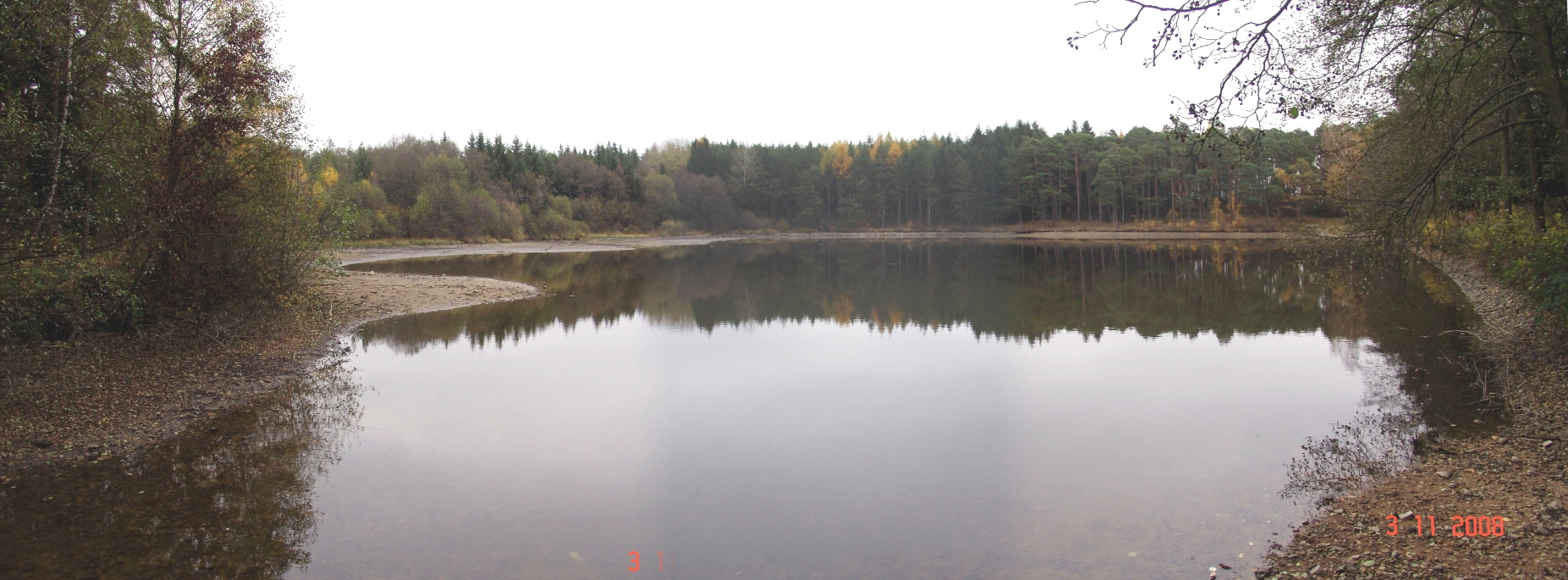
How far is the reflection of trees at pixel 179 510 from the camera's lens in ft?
18.9

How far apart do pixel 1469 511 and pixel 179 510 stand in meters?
10.1

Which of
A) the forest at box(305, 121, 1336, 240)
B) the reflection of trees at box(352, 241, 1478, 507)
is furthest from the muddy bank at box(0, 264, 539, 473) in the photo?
the forest at box(305, 121, 1336, 240)

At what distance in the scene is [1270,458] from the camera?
7867 mm

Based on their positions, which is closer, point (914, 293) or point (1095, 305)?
point (1095, 305)

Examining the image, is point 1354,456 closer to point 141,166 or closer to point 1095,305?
point 141,166

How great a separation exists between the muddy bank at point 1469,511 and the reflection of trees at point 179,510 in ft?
24.5

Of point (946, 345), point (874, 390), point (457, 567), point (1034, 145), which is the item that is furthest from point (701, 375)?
point (1034, 145)

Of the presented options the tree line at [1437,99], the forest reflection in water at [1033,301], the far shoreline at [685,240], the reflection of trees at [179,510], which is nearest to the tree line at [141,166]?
the reflection of trees at [179,510]

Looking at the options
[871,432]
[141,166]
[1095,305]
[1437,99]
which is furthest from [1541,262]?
[141,166]

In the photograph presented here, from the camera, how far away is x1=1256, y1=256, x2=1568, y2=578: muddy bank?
468 centimetres

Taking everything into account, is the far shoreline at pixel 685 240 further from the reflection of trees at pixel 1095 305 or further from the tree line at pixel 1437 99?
the tree line at pixel 1437 99

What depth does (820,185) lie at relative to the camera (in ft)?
320

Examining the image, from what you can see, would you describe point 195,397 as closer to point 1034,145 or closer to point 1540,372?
point 1540,372
